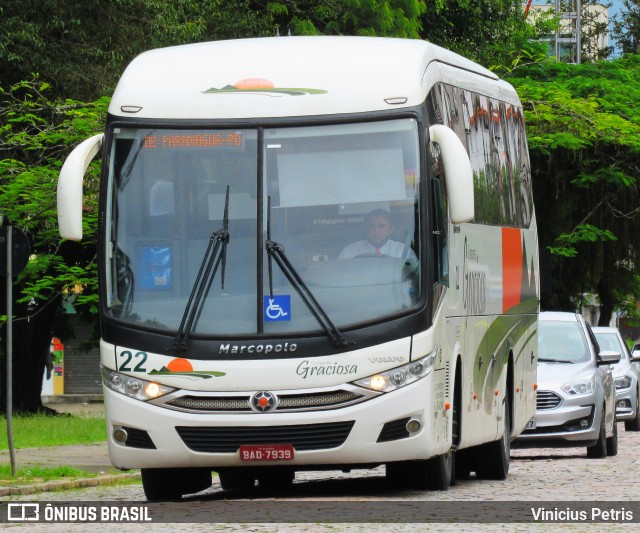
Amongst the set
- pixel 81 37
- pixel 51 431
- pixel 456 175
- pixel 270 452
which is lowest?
pixel 51 431

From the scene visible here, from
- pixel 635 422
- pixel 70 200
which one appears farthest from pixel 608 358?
pixel 70 200

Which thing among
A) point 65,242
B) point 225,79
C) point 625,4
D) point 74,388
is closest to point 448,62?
point 225,79

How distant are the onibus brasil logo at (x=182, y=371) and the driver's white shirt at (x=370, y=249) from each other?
1.30 metres

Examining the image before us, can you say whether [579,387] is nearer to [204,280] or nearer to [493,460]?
[493,460]

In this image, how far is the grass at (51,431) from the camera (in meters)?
23.8

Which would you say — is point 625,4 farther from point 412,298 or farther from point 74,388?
point 412,298

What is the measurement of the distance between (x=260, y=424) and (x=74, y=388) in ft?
133

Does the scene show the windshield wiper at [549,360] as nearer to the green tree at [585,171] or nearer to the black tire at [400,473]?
the black tire at [400,473]

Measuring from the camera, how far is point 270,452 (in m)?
12.3

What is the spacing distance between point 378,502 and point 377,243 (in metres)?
1.98

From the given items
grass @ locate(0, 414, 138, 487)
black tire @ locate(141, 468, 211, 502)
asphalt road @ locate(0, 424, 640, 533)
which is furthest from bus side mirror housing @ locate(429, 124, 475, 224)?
grass @ locate(0, 414, 138, 487)

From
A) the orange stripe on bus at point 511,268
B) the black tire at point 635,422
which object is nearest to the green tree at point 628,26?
the black tire at point 635,422

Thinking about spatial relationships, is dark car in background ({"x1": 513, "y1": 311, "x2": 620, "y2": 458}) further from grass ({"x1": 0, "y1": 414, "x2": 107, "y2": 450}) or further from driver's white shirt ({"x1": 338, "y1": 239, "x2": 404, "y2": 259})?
driver's white shirt ({"x1": 338, "y1": 239, "x2": 404, "y2": 259})

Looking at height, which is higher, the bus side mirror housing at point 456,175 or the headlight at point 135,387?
the bus side mirror housing at point 456,175
